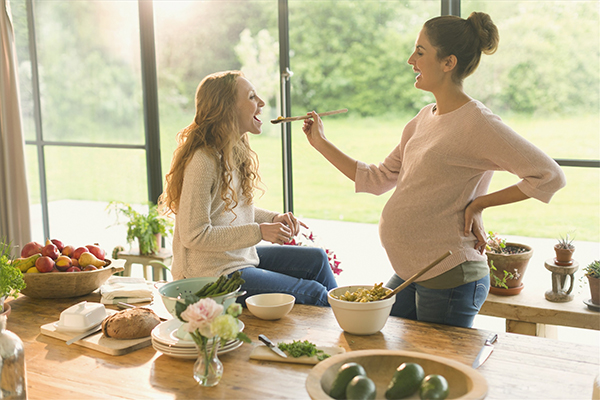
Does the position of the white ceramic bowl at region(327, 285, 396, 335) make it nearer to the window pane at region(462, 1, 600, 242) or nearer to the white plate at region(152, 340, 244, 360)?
the white plate at region(152, 340, 244, 360)

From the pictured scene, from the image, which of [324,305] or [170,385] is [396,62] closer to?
[324,305]

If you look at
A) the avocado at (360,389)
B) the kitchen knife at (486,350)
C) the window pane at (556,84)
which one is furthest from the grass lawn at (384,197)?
the avocado at (360,389)

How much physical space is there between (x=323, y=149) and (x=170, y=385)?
4.16 ft

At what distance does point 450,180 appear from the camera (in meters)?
1.83

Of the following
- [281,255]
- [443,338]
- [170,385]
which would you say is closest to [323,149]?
[281,255]

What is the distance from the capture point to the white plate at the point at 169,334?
1.49 m

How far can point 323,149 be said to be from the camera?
2.34 m

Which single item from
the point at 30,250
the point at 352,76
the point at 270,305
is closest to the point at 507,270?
the point at 270,305

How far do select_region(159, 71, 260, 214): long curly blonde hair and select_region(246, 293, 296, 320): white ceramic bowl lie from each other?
0.46 meters

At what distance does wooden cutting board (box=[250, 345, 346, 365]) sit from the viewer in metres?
1.43

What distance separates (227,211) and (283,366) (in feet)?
2.85

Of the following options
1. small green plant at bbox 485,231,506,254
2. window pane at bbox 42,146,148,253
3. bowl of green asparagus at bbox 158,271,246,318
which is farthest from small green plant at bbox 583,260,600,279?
window pane at bbox 42,146,148,253

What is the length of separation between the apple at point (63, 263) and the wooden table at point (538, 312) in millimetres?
1800

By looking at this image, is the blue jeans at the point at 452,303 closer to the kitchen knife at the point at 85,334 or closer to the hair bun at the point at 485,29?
the hair bun at the point at 485,29
